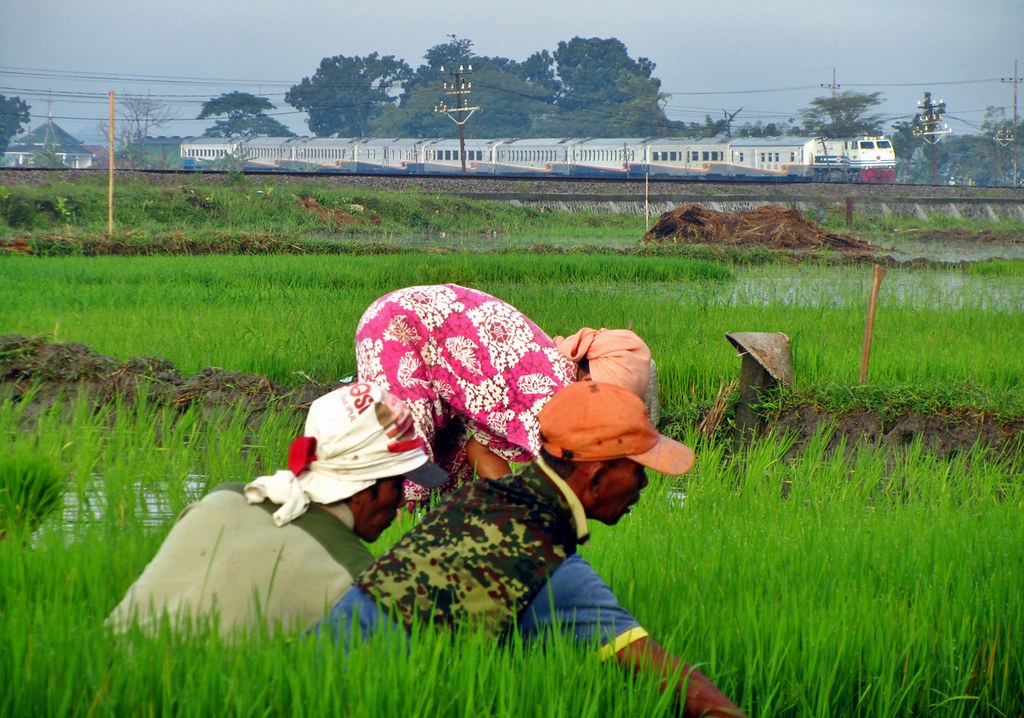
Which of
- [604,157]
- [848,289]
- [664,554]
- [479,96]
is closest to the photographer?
[664,554]

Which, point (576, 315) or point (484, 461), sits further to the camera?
point (576, 315)

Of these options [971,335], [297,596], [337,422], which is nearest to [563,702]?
[297,596]

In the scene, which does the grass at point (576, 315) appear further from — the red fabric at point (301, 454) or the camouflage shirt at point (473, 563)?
the camouflage shirt at point (473, 563)

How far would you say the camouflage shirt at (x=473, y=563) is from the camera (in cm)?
184

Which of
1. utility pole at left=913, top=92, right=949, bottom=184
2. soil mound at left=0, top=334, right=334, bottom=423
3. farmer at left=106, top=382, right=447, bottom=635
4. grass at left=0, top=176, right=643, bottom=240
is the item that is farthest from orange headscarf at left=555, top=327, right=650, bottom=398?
utility pole at left=913, top=92, right=949, bottom=184

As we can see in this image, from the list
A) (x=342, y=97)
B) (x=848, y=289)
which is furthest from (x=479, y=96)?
(x=848, y=289)

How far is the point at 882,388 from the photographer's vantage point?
5.38 meters

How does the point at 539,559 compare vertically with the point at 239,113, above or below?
below

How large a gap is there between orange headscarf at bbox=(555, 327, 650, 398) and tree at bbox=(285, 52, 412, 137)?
72.7 meters

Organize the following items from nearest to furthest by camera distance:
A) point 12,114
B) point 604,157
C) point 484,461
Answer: point 484,461
point 604,157
point 12,114

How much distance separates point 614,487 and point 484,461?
4.43 feet

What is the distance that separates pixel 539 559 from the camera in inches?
72.9

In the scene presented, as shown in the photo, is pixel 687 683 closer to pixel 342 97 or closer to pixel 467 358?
pixel 467 358

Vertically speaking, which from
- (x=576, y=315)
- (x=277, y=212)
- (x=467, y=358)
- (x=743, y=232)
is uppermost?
(x=277, y=212)
